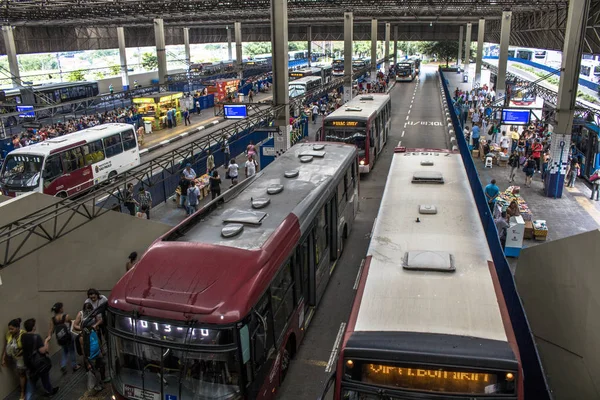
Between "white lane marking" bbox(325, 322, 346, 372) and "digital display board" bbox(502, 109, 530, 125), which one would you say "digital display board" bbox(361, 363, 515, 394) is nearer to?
"white lane marking" bbox(325, 322, 346, 372)

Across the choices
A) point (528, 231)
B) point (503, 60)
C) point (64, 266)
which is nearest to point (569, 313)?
point (528, 231)

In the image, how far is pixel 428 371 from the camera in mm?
5508

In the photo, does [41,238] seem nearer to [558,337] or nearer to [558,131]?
[558,337]

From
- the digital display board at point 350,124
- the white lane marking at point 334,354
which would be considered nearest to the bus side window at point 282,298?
the white lane marking at point 334,354

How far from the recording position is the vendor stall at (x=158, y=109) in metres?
37.1

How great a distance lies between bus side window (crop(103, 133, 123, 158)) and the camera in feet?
75.1

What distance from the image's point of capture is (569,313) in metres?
8.32

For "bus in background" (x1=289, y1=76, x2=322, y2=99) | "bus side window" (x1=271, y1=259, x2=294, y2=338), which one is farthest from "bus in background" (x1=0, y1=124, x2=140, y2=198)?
"bus in background" (x1=289, y1=76, x2=322, y2=99)

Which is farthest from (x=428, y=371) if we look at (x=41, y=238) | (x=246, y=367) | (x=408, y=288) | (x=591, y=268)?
(x=41, y=238)

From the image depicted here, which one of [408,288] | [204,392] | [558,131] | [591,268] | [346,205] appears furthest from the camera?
[558,131]

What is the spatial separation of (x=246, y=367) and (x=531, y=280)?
730 cm

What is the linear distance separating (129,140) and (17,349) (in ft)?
57.1

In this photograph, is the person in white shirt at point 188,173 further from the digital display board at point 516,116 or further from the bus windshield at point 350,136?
the digital display board at point 516,116

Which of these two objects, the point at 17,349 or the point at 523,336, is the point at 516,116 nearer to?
the point at 523,336
